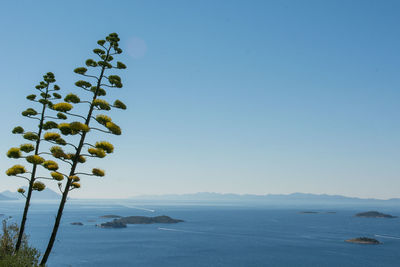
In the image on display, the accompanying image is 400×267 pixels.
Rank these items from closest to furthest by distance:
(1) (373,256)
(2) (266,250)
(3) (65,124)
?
(3) (65,124), (1) (373,256), (2) (266,250)

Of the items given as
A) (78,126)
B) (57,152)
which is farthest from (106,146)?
(57,152)

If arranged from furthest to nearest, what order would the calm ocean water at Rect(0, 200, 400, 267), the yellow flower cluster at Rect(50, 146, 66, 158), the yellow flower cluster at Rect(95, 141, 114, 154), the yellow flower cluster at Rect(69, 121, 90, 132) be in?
the calm ocean water at Rect(0, 200, 400, 267), the yellow flower cluster at Rect(50, 146, 66, 158), the yellow flower cluster at Rect(95, 141, 114, 154), the yellow flower cluster at Rect(69, 121, 90, 132)

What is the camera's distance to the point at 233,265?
81438mm

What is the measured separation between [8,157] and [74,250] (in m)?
90.7

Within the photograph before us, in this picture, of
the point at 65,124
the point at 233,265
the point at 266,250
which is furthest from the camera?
the point at 266,250

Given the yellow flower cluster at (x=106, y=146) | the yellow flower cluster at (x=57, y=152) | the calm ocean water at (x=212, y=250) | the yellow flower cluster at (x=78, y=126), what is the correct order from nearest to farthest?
the yellow flower cluster at (x=78, y=126)
the yellow flower cluster at (x=106, y=146)
the yellow flower cluster at (x=57, y=152)
the calm ocean water at (x=212, y=250)

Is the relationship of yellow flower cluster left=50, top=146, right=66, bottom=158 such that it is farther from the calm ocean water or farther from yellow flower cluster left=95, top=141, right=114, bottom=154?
the calm ocean water

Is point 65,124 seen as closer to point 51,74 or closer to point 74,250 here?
point 51,74

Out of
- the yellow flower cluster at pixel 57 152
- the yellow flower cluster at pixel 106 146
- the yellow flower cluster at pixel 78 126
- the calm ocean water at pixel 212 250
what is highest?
the yellow flower cluster at pixel 78 126

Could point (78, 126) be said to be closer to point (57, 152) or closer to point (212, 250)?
point (57, 152)

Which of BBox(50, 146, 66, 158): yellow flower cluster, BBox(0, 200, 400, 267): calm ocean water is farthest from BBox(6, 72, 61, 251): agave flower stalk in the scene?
BBox(0, 200, 400, 267): calm ocean water

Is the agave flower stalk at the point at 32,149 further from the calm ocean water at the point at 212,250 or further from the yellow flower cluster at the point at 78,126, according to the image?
the calm ocean water at the point at 212,250

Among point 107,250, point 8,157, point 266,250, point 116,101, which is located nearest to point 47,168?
point 8,157

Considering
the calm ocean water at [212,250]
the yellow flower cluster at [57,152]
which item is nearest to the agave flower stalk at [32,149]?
the yellow flower cluster at [57,152]
